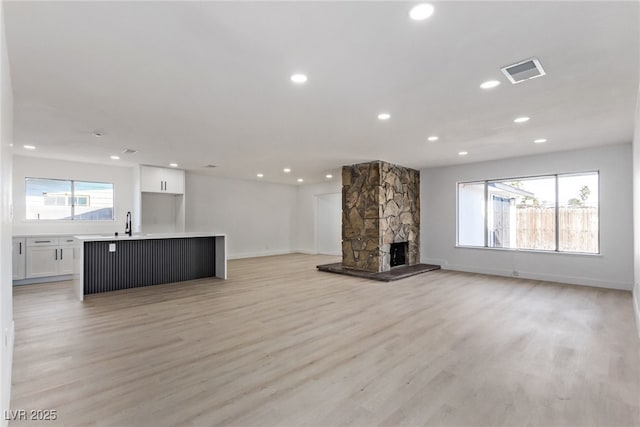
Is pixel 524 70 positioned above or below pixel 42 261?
above

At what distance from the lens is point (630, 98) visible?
3439 millimetres

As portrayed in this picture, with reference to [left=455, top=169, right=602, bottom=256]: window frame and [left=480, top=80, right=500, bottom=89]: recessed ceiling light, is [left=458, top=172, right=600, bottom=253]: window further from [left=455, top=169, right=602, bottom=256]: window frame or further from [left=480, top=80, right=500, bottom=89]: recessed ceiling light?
[left=480, top=80, right=500, bottom=89]: recessed ceiling light

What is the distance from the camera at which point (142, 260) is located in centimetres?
579

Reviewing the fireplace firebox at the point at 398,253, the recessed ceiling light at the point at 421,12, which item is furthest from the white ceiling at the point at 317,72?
the fireplace firebox at the point at 398,253

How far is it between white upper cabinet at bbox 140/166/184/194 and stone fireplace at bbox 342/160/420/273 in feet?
13.8

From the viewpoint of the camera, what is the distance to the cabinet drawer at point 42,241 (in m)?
6.03

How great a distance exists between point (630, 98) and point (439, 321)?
318cm

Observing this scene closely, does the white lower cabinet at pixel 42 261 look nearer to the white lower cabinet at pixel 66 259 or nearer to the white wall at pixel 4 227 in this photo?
the white lower cabinet at pixel 66 259

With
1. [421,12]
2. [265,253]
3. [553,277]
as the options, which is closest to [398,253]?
[553,277]

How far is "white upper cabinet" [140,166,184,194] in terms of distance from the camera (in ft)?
24.7

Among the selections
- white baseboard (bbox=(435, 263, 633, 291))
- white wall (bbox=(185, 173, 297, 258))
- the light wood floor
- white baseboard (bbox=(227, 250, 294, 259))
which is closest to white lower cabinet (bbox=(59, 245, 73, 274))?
the light wood floor

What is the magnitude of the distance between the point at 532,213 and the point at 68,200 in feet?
32.5

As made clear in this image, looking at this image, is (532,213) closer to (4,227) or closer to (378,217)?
(378,217)

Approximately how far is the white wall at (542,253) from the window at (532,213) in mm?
180
